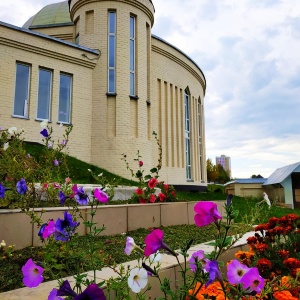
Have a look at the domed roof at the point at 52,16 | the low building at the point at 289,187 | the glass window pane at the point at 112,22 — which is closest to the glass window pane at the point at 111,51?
the glass window pane at the point at 112,22

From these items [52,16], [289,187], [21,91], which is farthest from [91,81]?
[289,187]

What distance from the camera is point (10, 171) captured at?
129 inches

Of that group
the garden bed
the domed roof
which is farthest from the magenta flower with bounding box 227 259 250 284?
the domed roof

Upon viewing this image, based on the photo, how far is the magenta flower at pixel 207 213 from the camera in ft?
3.68

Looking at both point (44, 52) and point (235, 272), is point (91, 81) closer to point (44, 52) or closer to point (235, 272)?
point (44, 52)

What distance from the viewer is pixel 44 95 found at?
1059 cm

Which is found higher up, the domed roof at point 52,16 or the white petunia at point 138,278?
the domed roof at point 52,16

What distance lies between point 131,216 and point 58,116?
730 centimetres

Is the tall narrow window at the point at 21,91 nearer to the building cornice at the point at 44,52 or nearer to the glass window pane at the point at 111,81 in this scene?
the building cornice at the point at 44,52

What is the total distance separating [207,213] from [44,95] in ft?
34.4

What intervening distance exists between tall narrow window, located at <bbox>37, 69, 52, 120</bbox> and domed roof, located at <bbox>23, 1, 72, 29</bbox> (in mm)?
8612

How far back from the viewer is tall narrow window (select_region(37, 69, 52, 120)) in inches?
411

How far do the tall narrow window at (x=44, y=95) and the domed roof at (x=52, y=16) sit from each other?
28.3 ft

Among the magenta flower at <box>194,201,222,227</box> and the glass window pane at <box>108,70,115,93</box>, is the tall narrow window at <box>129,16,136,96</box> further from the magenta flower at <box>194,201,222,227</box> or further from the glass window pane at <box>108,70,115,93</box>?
the magenta flower at <box>194,201,222,227</box>
